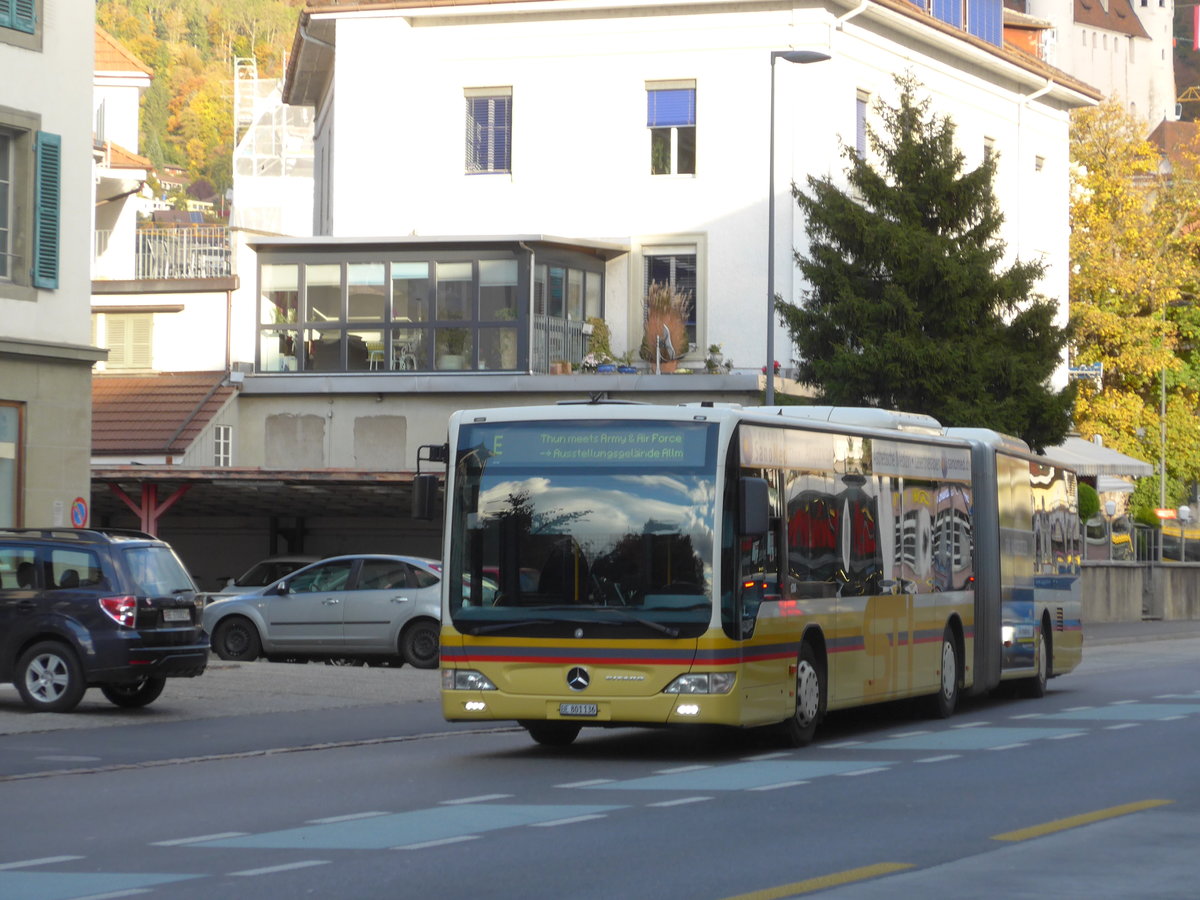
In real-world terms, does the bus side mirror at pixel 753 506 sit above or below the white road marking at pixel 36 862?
above

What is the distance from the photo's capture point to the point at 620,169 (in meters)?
45.4

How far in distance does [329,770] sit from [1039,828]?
5840 mm

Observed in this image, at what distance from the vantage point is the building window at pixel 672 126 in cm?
4506

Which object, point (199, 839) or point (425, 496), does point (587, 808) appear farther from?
point (425, 496)

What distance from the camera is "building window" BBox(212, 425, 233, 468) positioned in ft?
135

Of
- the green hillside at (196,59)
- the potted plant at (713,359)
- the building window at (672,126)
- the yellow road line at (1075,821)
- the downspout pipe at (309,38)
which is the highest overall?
the green hillside at (196,59)

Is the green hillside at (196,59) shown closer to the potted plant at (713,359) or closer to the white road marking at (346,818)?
the potted plant at (713,359)

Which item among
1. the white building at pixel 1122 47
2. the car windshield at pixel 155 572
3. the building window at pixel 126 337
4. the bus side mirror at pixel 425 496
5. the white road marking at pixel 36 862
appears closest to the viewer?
the white road marking at pixel 36 862

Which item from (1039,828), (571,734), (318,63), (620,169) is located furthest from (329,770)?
(318,63)

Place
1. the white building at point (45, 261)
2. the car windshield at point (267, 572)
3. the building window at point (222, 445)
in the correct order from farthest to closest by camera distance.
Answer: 1. the building window at point (222, 445)
2. the car windshield at point (267, 572)
3. the white building at point (45, 261)

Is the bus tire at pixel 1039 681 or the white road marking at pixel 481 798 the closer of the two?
the white road marking at pixel 481 798

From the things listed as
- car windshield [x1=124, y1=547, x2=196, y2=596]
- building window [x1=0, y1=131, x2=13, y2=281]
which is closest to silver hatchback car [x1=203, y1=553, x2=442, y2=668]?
building window [x1=0, y1=131, x2=13, y2=281]

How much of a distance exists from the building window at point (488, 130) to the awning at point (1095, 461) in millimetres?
16016

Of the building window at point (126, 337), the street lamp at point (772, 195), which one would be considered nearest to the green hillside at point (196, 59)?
the building window at point (126, 337)
